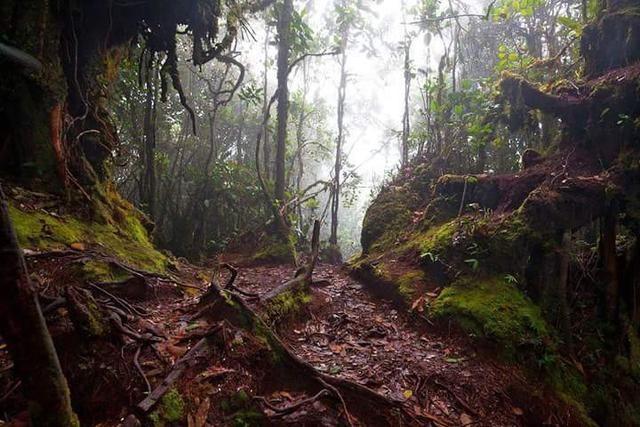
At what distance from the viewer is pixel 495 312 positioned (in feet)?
16.4

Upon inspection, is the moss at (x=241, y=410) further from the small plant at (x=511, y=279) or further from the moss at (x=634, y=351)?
the moss at (x=634, y=351)

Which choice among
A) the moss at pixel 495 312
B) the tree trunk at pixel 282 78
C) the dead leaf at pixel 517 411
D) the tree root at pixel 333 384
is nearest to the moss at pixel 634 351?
the moss at pixel 495 312

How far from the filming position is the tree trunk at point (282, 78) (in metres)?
9.67

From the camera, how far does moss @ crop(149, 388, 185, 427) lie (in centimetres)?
265

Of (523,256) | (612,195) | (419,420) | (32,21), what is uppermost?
(32,21)

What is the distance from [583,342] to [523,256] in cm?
142

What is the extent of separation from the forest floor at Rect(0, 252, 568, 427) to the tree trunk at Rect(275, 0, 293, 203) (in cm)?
519

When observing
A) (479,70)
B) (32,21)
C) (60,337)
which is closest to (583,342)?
(60,337)

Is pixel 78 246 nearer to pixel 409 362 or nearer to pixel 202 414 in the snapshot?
pixel 202 414

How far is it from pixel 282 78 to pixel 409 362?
26.2ft

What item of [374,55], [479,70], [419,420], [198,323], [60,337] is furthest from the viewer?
[374,55]

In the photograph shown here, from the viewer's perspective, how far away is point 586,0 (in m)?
7.39

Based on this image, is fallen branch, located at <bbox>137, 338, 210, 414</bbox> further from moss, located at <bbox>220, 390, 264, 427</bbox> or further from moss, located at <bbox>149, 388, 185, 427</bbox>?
moss, located at <bbox>220, 390, 264, 427</bbox>

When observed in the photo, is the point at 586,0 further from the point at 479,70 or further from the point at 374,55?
the point at 374,55
